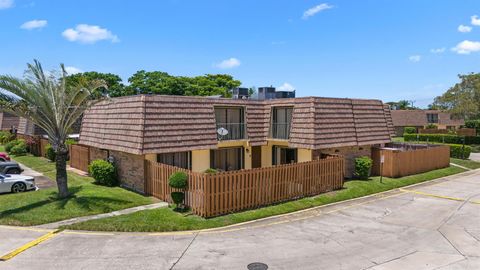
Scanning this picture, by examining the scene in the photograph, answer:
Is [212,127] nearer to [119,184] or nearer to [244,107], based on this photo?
[244,107]

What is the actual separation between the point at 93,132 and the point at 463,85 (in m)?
57.5

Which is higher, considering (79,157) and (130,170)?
(79,157)

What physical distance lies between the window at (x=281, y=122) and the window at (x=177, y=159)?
19.7 feet

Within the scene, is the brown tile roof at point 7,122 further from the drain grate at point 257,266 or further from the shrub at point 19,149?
the drain grate at point 257,266

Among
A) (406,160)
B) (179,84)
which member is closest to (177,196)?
(406,160)

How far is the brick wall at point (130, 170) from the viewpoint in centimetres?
1852

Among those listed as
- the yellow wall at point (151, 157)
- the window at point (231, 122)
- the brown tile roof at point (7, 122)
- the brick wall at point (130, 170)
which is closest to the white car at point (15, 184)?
the brick wall at point (130, 170)

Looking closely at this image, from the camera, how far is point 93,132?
22406 mm

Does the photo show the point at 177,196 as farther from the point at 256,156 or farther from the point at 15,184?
the point at 256,156

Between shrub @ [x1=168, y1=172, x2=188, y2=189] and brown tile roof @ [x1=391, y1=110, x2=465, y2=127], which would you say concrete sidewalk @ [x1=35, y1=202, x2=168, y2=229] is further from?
brown tile roof @ [x1=391, y1=110, x2=465, y2=127]

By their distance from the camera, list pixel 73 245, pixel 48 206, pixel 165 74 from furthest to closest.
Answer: pixel 165 74 < pixel 48 206 < pixel 73 245

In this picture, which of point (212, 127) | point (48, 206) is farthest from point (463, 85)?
point (48, 206)

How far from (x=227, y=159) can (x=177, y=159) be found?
4359mm

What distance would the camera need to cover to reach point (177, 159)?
66.4 ft
